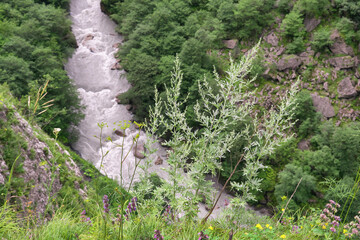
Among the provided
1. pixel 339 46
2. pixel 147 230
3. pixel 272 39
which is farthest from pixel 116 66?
pixel 147 230

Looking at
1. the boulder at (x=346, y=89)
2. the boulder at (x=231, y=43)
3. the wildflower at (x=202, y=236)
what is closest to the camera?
the wildflower at (x=202, y=236)

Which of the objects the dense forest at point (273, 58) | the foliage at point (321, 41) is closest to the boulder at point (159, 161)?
the dense forest at point (273, 58)

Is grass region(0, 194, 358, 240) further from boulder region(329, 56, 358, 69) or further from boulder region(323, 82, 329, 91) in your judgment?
boulder region(329, 56, 358, 69)

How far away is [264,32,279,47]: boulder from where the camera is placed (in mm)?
21969

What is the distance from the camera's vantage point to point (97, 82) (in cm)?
2198

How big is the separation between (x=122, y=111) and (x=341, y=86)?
16.1 m

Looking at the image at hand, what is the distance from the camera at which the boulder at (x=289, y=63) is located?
20.5 m

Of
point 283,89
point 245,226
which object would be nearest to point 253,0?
point 283,89

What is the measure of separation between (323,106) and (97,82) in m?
17.2

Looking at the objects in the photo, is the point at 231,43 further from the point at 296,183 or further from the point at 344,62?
the point at 296,183

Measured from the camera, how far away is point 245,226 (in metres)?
3.28

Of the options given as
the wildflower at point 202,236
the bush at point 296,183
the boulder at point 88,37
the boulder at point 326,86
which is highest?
the wildflower at point 202,236

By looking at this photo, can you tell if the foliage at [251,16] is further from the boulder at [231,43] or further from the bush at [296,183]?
the bush at [296,183]

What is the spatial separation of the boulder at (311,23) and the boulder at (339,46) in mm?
1718
